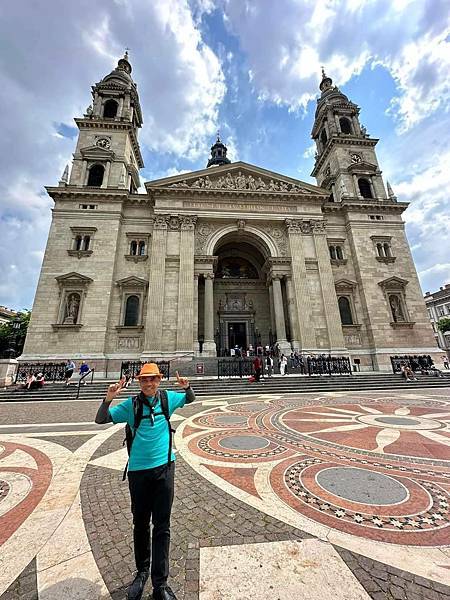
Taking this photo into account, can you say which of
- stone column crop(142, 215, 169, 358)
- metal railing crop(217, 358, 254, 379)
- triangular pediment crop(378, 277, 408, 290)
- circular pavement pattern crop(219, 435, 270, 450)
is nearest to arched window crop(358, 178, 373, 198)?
triangular pediment crop(378, 277, 408, 290)

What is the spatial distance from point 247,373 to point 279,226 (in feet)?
47.0

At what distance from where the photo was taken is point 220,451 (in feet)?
15.7

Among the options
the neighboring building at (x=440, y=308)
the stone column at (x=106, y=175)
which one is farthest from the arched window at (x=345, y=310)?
the neighboring building at (x=440, y=308)

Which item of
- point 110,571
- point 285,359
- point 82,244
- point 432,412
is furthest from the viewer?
point 82,244

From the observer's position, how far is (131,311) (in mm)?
21266

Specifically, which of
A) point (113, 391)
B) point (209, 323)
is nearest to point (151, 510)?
point (113, 391)

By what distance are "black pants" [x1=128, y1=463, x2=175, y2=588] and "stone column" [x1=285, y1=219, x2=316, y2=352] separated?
1964 centimetres

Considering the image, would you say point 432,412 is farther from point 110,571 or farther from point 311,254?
point 311,254

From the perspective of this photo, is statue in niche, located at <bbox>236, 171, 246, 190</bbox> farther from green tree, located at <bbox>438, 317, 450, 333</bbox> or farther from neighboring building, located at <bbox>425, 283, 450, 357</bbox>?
neighboring building, located at <bbox>425, 283, 450, 357</bbox>

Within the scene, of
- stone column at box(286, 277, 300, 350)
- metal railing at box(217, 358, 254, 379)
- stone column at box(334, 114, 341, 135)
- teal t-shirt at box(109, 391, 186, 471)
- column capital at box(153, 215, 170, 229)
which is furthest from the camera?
stone column at box(334, 114, 341, 135)

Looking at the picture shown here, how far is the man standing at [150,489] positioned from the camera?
6.04ft

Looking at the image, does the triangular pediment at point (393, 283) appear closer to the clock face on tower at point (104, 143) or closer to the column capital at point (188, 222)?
the column capital at point (188, 222)

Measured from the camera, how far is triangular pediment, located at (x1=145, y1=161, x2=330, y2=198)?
24047 millimetres

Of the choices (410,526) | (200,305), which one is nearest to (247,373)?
(200,305)
